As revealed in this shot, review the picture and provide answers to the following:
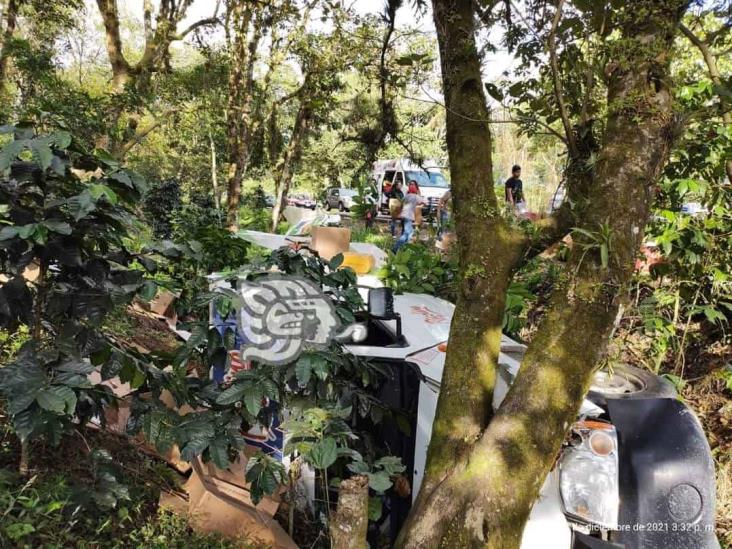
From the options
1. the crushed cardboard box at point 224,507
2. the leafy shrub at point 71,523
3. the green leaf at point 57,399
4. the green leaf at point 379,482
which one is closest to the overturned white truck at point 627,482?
the green leaf at point 379,482

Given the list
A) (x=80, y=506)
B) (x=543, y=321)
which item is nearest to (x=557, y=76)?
(x=543, y=321)

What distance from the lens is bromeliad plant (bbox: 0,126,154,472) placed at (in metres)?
1.71

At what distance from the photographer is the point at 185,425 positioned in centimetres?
207

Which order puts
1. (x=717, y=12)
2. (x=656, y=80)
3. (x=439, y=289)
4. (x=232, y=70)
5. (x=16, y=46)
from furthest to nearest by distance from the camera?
(x=232, y=70) < (x=16, y=46) < (x=439, y=289) < (x=717, y=12) < (x=656, y=80)

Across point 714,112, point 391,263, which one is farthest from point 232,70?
point 714,112

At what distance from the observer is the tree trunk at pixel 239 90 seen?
9719 mm

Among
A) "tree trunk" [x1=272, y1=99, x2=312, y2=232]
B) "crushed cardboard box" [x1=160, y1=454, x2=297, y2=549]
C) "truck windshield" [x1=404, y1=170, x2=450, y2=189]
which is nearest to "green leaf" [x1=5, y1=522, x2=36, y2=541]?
"crushed cardboard box" [x1=160, y1=454, x2=297, y2=549]

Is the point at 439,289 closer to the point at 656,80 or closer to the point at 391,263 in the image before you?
the point at 391,263

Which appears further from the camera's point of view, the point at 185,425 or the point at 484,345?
the point at 484,345

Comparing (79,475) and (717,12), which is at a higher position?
(717,12)

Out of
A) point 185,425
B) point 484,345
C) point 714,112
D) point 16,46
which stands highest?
point 16,46

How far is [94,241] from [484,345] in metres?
1.67

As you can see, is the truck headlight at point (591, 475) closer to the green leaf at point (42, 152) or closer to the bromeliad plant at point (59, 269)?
the bromeliad plant at point (59, 269)

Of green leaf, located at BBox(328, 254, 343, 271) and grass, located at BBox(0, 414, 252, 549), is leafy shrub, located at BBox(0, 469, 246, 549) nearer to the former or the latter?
grass, located at BBox(0, 414, 252, 549)
